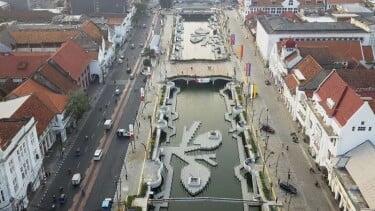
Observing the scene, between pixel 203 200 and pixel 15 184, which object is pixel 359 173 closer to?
pixel 203 200

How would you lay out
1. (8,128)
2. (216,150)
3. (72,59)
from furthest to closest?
(72,59)
(216,150)
(8,128)

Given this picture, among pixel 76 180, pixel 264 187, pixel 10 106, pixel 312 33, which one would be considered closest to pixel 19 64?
pixel 10 106

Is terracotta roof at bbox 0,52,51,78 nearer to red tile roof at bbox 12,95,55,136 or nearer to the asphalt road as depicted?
the asphalt road

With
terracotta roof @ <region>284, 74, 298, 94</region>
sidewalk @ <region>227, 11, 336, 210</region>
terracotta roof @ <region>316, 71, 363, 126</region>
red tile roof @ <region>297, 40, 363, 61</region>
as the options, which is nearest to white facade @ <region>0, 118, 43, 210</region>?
sidewalk @ <region>227, 11, 336, 210</region>

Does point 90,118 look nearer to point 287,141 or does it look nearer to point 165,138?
point 165,138

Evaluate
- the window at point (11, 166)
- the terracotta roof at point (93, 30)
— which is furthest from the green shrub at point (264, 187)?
the terracotta roof at point (93, 30)

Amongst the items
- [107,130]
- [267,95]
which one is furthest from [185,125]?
[267,95]
